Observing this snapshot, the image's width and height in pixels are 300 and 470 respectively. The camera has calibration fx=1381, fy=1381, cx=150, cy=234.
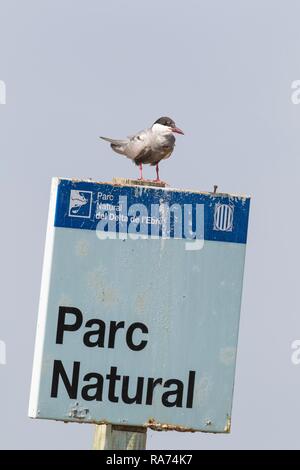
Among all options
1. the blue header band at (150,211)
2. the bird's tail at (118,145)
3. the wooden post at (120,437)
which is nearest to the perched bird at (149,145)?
the bird's tail at (118,145)

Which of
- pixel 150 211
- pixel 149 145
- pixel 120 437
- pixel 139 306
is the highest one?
pixel 149 145

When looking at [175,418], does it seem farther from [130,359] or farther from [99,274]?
[99,274]

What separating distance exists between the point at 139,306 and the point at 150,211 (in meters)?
0.61

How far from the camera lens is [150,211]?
8.79 meters

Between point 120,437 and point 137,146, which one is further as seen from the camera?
point 137,146

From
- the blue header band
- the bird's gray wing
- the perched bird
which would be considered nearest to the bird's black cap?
the perched bird

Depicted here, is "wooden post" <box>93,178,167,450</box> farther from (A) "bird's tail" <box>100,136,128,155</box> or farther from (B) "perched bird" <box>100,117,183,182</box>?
(A) "bird's tail" <box>100,136,128,155</box>

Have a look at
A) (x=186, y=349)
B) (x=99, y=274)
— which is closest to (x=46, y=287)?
(x=99, y=274)

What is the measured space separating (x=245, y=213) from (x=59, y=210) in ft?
3.99

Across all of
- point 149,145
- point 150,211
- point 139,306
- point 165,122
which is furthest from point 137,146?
point 139,306

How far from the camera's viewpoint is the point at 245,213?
8938 millimetres

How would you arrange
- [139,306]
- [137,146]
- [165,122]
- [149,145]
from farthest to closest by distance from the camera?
[137,146], [149,145], [165,122], [139,306]

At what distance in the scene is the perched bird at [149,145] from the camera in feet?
39.4

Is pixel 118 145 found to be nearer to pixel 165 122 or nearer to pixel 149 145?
pixel 149 145
